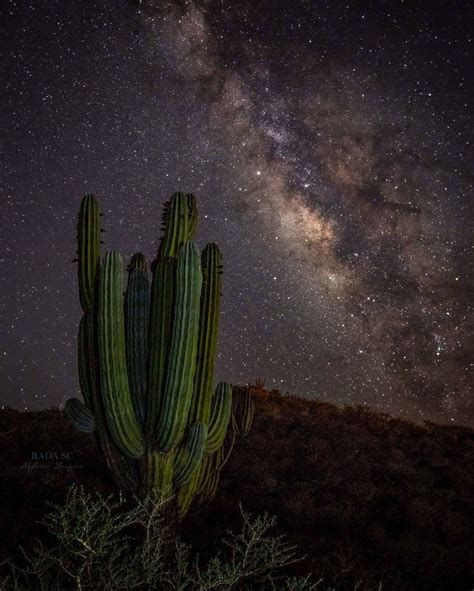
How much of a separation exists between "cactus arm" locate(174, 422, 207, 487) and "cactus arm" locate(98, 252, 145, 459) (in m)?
0.44

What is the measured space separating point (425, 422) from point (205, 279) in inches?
423

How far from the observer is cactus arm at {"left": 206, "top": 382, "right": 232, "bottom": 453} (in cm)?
589

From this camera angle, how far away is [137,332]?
18.5 feet

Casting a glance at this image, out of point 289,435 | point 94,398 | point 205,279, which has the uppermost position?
point 205,279

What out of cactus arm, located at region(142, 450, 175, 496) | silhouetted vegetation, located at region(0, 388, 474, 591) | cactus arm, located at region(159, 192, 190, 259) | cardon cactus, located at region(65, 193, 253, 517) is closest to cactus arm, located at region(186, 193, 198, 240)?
cardon cactus, located at region(65, 193, 253, 517)

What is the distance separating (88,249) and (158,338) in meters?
Result: 1.46

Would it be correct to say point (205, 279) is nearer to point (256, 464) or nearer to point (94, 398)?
point (94, 398)

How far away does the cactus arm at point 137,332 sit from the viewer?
5488 mm

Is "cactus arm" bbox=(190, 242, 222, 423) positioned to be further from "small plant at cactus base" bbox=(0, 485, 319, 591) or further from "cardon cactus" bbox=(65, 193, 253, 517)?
"small plant at cactus base" bbox=(0, 485, 319, 591)

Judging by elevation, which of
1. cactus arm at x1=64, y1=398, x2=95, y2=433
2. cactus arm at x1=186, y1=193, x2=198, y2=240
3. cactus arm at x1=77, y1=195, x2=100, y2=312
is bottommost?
cactus arm at x1=64, y1=398, x2=95, y2=433

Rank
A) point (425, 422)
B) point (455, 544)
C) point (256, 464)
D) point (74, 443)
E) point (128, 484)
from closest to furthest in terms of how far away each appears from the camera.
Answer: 1. point (128, 484)
2. point (455, 544)
3. point (256, 464)
4. point (74, 443)
5. point (425, 422)

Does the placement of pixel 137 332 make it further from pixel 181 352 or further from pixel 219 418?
pixel 219 418

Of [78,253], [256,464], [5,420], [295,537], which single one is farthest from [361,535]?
[5,420]

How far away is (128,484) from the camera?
5438mm
